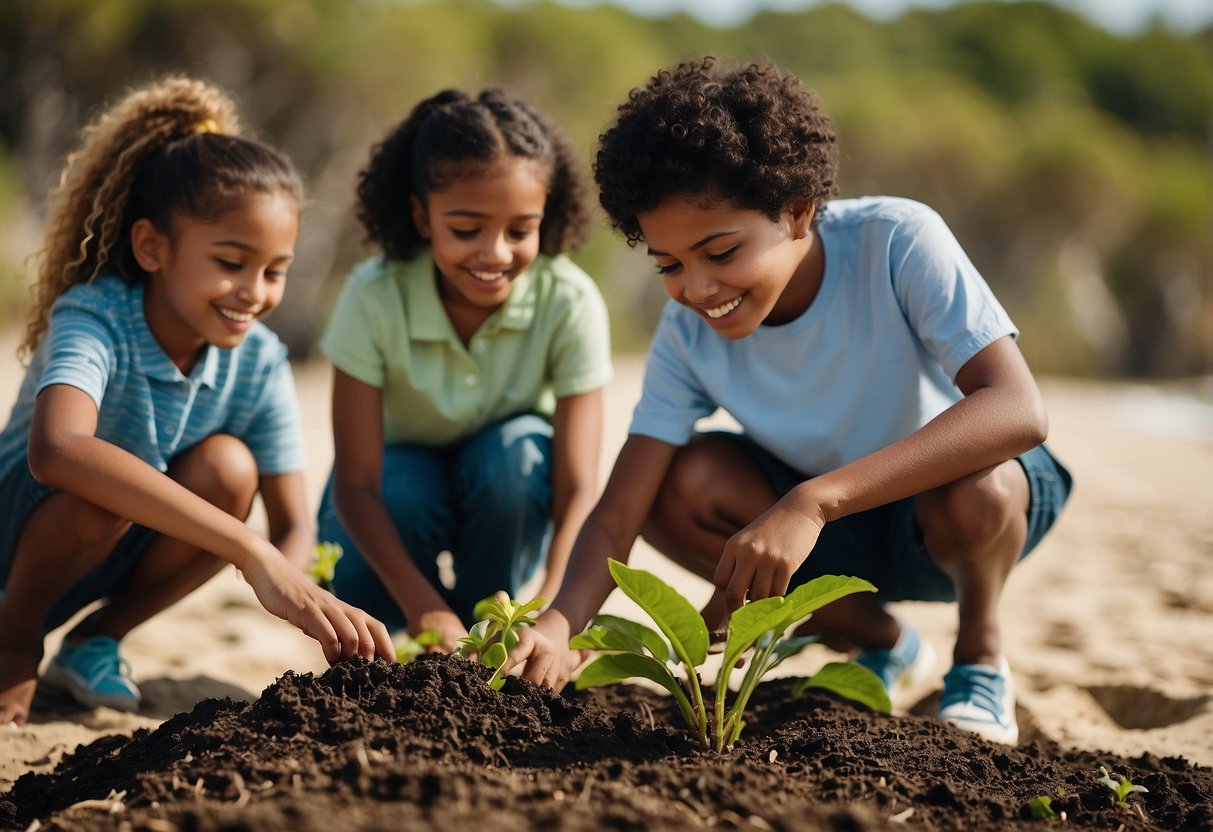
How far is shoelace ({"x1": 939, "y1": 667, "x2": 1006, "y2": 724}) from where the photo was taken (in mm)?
2365

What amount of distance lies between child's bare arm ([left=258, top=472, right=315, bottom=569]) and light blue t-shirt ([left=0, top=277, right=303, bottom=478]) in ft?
0.10

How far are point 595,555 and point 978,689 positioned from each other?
85 cm

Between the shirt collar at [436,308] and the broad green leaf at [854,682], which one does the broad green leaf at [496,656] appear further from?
the shirt collar at [436,308]

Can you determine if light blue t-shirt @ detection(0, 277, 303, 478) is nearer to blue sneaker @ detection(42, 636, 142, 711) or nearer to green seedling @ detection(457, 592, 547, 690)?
blue sneaker @ detection(42, 636, 142, 711)

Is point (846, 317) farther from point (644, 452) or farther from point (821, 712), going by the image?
point (821, 712)

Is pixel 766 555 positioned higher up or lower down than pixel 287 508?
lower down

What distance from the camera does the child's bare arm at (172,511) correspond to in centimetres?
197

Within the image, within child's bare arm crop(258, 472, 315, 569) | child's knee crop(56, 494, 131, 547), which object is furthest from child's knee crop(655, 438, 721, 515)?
child's knee crop(56, 494, 131, 547)

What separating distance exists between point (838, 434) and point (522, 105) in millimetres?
1142

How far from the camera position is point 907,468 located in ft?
6.69

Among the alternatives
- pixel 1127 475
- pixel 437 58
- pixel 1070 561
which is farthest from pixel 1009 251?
pixel 1070 561

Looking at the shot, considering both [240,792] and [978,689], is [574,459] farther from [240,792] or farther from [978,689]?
[240,792]

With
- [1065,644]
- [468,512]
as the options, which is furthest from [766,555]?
[1065,644]

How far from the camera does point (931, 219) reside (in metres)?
2.45
